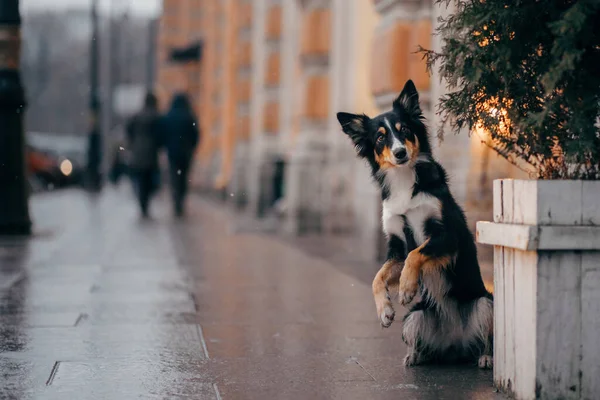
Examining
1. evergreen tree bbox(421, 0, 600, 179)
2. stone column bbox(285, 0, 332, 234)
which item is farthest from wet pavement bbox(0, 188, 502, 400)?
stone column bbox(285, 0, 332, 234)

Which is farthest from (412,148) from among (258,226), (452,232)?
(258,226)

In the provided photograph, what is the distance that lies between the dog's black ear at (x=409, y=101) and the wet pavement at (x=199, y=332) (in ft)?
4.27

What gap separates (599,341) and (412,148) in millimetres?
1316

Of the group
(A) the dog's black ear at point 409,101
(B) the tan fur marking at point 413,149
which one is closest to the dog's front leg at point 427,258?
(B) the tan fur marking at point 413,149

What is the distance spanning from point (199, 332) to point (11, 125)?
765 centimetres

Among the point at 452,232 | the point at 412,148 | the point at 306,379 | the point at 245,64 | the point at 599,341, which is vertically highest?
the point at 245,64

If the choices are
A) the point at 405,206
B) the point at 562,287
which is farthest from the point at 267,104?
the point at 562,287

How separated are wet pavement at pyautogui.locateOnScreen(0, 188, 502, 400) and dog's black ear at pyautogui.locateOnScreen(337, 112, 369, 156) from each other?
1.15 meters

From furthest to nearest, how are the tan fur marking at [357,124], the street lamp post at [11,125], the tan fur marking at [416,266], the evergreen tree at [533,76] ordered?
the street lamp post at [11,125], the tan fur marking at [357,124], the tan fur marking at [416,266], the evergreen tree at [533,76]

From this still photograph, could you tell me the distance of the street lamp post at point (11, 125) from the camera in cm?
1278

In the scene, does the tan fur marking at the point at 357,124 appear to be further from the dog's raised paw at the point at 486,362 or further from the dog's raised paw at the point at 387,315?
the dog's raised paw at the point at 486,362

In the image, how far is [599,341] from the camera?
4.20 meters

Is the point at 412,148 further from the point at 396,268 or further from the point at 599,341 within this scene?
the point at 599,341

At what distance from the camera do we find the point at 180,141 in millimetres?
19750
